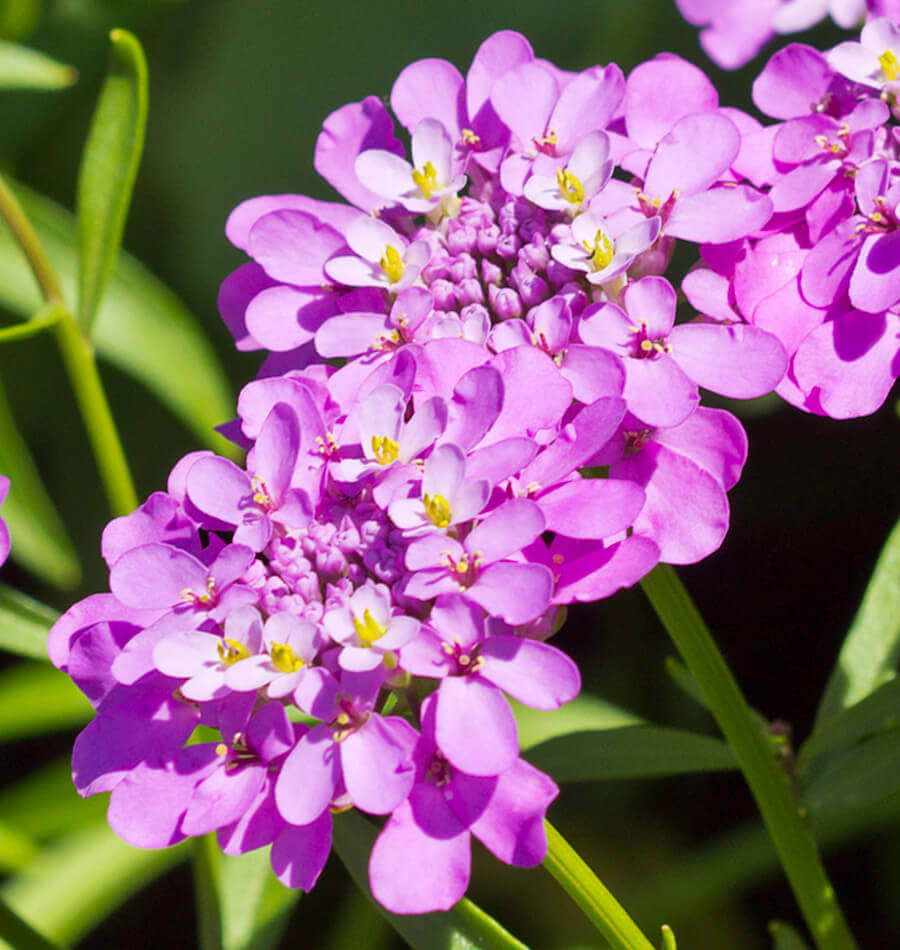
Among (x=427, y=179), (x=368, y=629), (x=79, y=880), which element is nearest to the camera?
(x=368, y=629)

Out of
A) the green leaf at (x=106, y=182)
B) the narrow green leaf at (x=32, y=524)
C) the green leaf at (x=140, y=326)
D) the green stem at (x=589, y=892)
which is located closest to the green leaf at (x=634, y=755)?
→ the green stem at (x=589, y=892)

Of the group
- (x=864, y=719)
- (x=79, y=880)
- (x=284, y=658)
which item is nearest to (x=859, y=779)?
(x=864, y=719)

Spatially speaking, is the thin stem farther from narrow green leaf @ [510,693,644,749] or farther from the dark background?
the dark background

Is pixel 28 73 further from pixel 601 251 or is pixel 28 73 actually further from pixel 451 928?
pixel 451 928

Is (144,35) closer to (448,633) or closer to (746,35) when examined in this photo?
(746,35)

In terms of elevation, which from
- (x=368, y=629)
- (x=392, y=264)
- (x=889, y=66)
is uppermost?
(x=889, y=66)

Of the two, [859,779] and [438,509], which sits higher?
[438,509]
